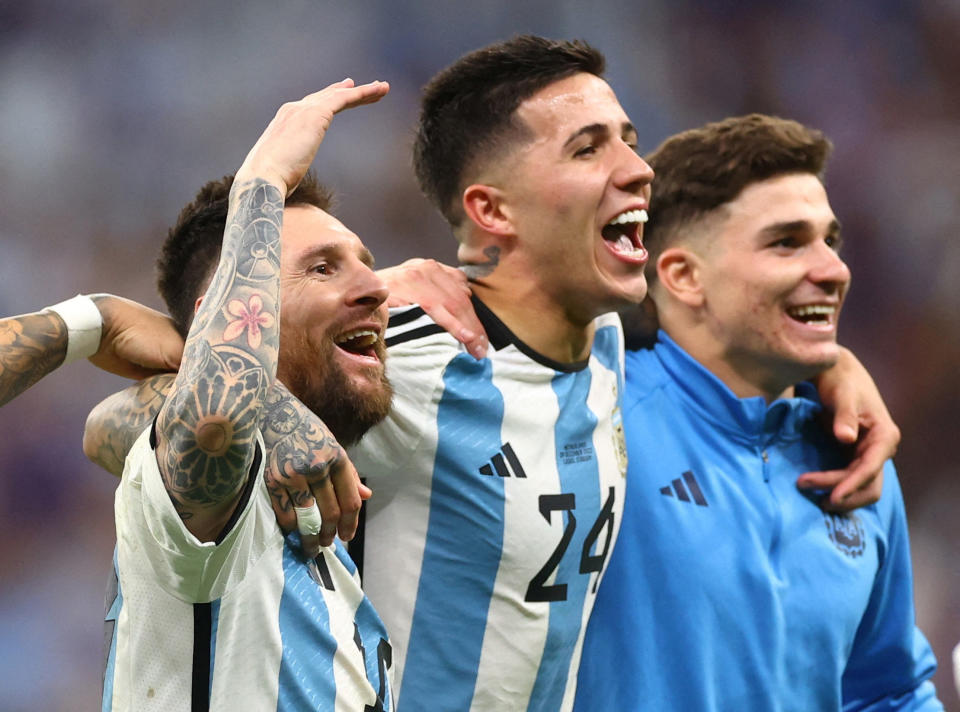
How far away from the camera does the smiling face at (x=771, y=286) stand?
275cm

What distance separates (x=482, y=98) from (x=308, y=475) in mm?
1194

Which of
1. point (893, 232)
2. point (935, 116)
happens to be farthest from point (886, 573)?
point (935, 116)

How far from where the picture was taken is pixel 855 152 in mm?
5512

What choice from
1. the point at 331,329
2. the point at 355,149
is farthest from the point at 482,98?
the point at 355,149

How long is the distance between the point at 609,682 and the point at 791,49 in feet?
13.0

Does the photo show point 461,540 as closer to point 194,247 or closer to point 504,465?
point 504,465

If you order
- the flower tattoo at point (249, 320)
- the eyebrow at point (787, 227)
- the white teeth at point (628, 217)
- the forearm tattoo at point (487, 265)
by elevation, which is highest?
the eyebrow at point (787, 227)

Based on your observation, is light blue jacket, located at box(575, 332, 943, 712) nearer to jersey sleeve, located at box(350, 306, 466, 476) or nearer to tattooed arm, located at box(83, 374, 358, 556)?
jersey sleeve, located at box(350, 306, 466, 476)

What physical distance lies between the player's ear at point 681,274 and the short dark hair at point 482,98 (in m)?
0.50

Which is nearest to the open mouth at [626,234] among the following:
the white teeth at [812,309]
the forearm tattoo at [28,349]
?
the white teeth at [812,309]

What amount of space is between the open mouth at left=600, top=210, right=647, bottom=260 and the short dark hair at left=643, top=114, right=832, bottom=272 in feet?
1.26

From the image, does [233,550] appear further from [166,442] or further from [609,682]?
[609,682]

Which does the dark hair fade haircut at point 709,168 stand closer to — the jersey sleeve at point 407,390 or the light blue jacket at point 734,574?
the light blue jacket at point 734,574

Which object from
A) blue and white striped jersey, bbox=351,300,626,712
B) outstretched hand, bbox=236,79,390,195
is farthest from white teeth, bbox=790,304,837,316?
outstretched hand, bbox=236,79,390,195
